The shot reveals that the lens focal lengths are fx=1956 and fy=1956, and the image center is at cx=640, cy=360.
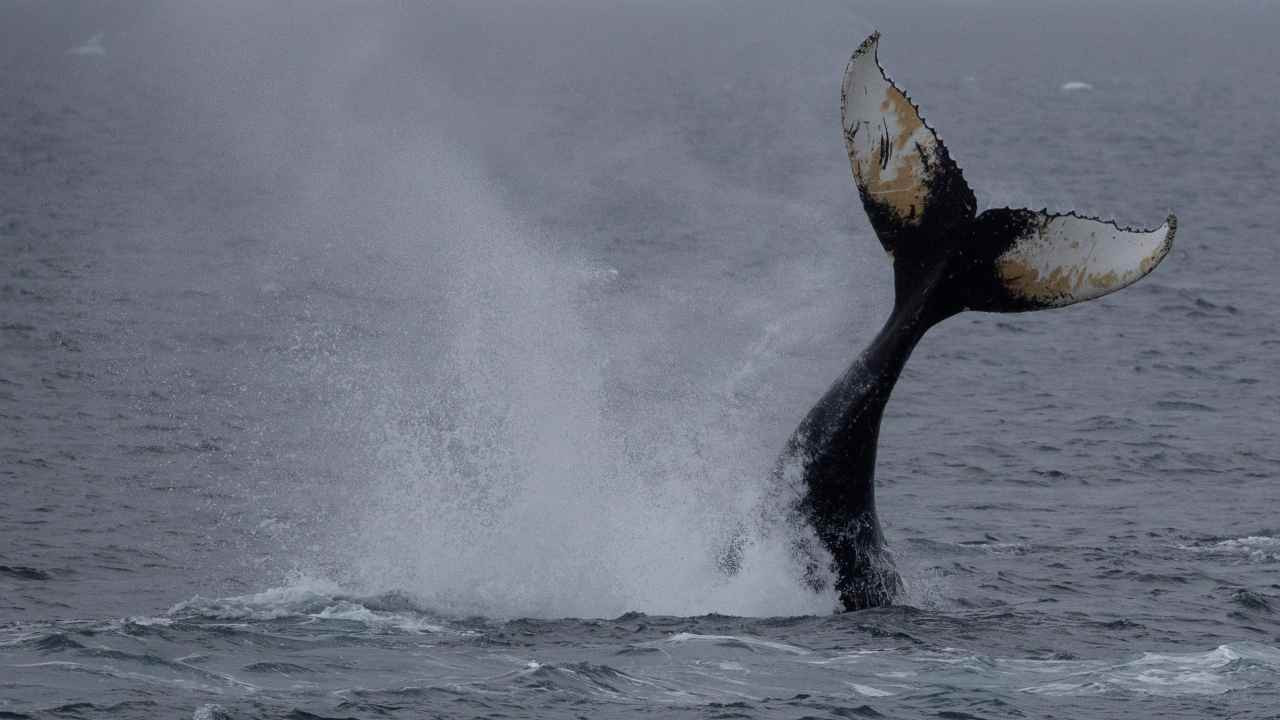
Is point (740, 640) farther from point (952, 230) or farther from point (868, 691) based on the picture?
point (952, 230)

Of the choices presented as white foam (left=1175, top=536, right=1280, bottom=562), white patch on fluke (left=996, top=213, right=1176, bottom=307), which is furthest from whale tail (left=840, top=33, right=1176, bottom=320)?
white foam (left=1175, top=536, right=1280, bottom=562)

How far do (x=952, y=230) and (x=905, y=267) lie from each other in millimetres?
503

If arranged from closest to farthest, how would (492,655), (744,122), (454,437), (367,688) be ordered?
A: 1. (367,688)
2. (492,655)
3. (454,437)
4. (744,122)

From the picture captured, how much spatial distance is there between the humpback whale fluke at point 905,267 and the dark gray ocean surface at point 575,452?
2.36 ft

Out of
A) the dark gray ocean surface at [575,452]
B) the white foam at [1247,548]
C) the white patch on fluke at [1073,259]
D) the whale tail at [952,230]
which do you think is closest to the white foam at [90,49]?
the dark gray ocean surface at [575,452]

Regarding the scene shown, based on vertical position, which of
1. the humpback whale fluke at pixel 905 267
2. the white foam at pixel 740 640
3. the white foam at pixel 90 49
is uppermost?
the white foam at pixel 90 49

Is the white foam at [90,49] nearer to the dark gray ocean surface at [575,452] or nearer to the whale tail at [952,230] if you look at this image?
the dark gray ocean surface at [575,452]

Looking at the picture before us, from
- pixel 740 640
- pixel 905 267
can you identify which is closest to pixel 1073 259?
pixel 905 267

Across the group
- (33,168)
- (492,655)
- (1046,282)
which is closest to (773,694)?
(492,655)

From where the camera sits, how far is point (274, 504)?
21.1 m

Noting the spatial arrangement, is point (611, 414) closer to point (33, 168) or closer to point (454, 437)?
point (454, 437)

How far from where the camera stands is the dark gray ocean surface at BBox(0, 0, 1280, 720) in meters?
14.3

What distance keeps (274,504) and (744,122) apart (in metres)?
67.5

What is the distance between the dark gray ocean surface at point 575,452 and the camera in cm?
1426
